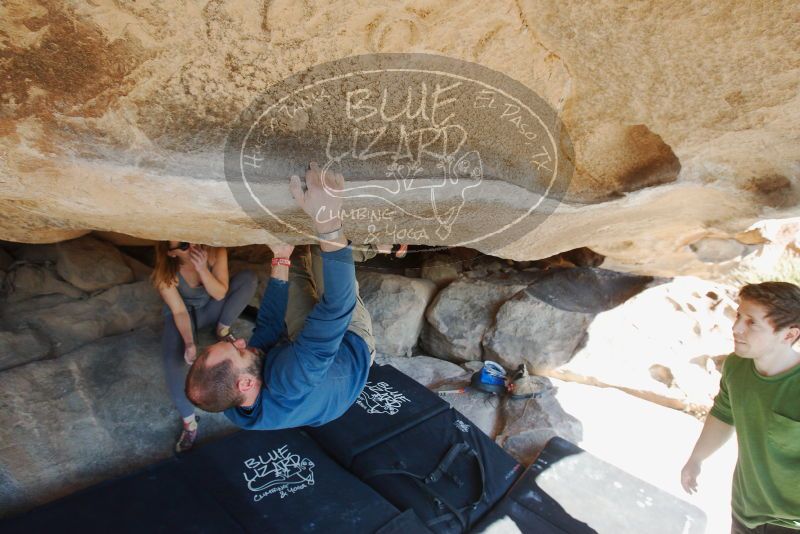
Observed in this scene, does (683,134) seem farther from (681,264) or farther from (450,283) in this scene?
(450,283)

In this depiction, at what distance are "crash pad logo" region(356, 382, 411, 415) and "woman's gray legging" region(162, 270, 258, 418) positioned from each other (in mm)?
830

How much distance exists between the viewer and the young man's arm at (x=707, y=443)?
1688 mm

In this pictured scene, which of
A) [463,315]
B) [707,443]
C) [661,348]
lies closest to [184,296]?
[463,315]

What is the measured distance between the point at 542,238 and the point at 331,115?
54.0 inches

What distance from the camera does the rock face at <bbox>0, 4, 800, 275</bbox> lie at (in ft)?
3.38

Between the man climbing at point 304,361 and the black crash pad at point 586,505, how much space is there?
1032 mm

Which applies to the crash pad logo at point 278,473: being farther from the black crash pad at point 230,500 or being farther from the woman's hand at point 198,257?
the woman's hand at point 198,257

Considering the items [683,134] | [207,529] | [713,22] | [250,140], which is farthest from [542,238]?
[207,529]

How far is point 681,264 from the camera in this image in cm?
299

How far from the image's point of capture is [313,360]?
1.26 metres

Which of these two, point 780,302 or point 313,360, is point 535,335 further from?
point 313,360

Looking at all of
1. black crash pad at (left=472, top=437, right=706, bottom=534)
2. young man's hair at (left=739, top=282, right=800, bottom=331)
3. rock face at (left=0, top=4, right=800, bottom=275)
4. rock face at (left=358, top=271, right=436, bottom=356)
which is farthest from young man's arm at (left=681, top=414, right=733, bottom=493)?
rock face at (left=358, top=271, right=436, bottom=356)

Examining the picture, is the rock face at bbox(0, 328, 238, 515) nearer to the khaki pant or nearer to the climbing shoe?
Result: the khaki pant

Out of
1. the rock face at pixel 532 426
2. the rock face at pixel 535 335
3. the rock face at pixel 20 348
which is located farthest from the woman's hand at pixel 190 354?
the rock face at pixel 535 335
